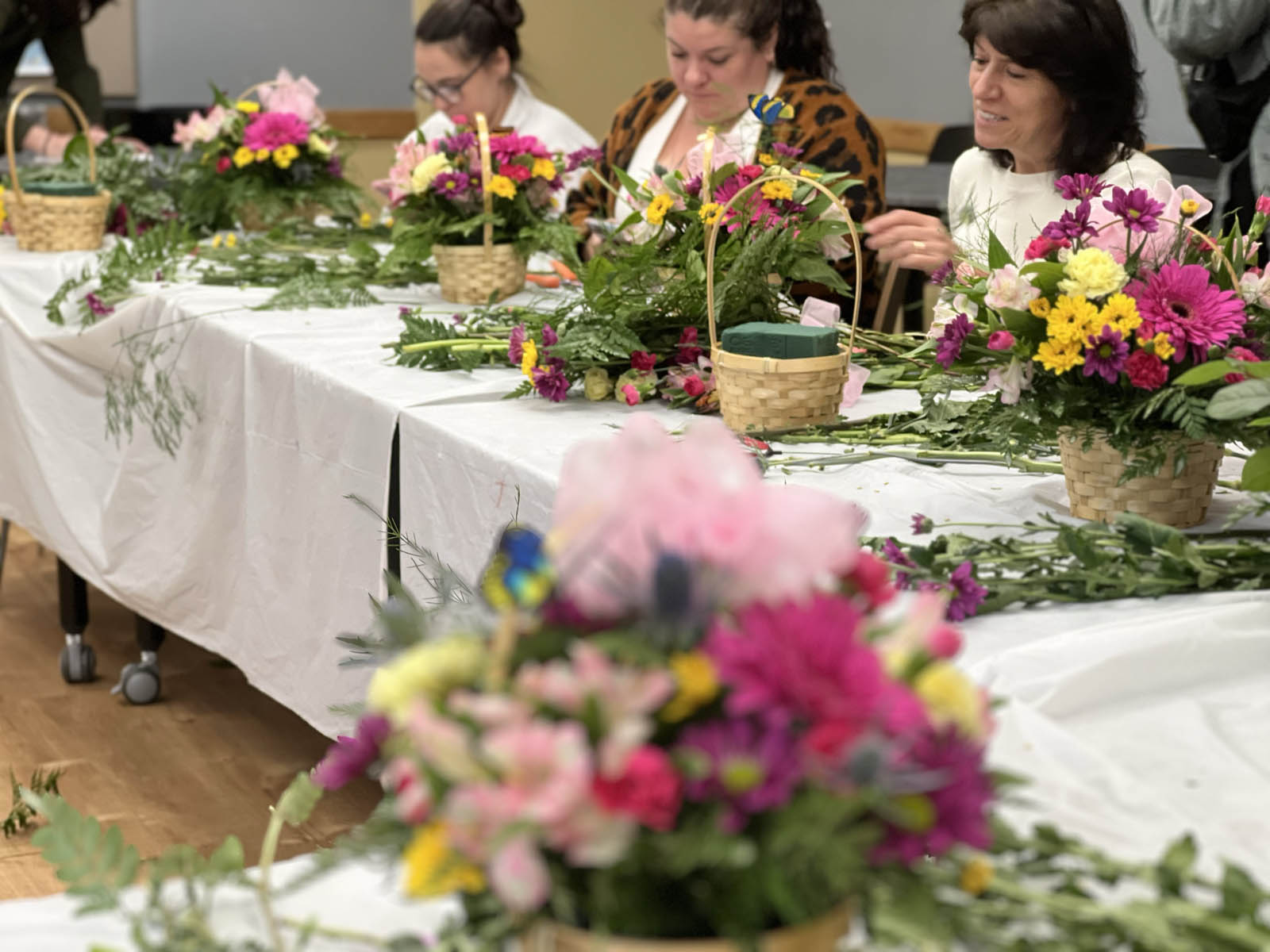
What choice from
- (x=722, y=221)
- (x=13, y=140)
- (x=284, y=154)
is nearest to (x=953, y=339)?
(x=722, y=221)

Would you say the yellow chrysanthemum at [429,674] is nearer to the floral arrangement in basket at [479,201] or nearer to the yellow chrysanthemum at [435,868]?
the yellow chrysanthemum at [435,868]

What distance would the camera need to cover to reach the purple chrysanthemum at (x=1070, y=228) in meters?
1.25

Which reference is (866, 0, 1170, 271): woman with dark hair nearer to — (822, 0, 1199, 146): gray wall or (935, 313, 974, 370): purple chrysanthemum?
(935, 313, 974, 370): purple chrysanthemum

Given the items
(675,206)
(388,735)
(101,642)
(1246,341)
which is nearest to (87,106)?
(101,642)

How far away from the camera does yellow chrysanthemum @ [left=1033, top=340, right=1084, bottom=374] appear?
121 centimetres

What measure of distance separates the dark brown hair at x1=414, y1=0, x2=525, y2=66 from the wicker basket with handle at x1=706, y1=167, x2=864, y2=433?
5.95ft

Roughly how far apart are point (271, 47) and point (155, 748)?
4496 mm

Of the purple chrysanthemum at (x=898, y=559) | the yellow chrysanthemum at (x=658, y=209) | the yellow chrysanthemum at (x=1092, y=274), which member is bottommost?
the purple chrysanthemum at (x=898, y=559)

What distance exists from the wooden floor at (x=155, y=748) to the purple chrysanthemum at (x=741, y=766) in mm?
1778

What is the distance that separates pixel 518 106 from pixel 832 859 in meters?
3.09

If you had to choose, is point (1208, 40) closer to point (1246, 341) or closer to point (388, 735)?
point (1246, 341)

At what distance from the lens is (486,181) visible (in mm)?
2273

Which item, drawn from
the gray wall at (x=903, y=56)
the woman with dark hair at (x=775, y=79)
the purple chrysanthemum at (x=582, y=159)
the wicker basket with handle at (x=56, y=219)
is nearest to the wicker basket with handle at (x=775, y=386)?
the purple chrysanthemum at (x=582, y=159)

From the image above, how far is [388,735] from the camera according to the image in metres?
0.62
